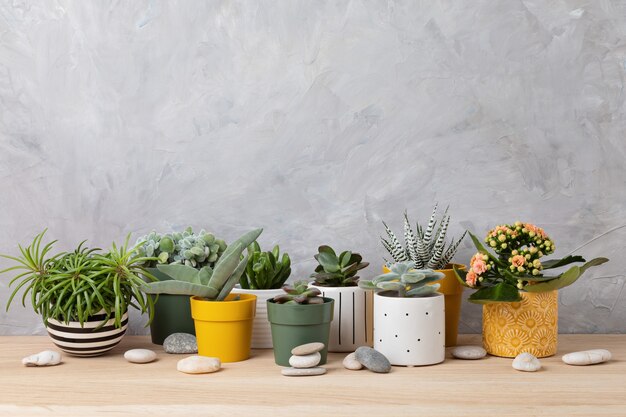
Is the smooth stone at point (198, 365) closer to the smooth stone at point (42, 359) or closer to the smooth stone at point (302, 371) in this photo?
the smooth stone at point (302, 371)

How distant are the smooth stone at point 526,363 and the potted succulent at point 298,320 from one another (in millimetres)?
317

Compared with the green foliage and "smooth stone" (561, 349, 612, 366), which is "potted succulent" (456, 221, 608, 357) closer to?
"smooth stone" (561, 349, 612, 366)

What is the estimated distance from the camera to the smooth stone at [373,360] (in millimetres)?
1140

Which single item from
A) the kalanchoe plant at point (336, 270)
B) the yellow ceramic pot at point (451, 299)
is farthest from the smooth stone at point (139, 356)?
the yellow ceramic pot at point (451, 299)

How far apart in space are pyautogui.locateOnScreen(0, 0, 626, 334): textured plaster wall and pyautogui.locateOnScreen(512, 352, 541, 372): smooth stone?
29 centimetres

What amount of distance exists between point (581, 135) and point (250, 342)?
792mm

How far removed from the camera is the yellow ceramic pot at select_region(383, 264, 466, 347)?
1316 mm

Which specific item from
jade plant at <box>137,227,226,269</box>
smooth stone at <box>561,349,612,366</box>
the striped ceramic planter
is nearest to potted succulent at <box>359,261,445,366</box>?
smooth stone at <box>561,349,612,366</box>

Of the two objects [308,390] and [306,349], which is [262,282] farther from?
[308,390]

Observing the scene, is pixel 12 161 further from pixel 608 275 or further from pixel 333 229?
pixel 608 275

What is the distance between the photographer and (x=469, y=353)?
1.24 metres

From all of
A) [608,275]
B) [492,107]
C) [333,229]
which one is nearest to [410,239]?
[333,229]

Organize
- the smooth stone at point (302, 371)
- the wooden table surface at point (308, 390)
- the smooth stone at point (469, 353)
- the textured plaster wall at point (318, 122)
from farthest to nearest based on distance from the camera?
the textured plaster wall at point (318, 122), the smooth stone at point (469, 353), the smooth stone at point (302, 371), the wooden table surface at point (308, 390)

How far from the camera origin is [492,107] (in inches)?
57.0
